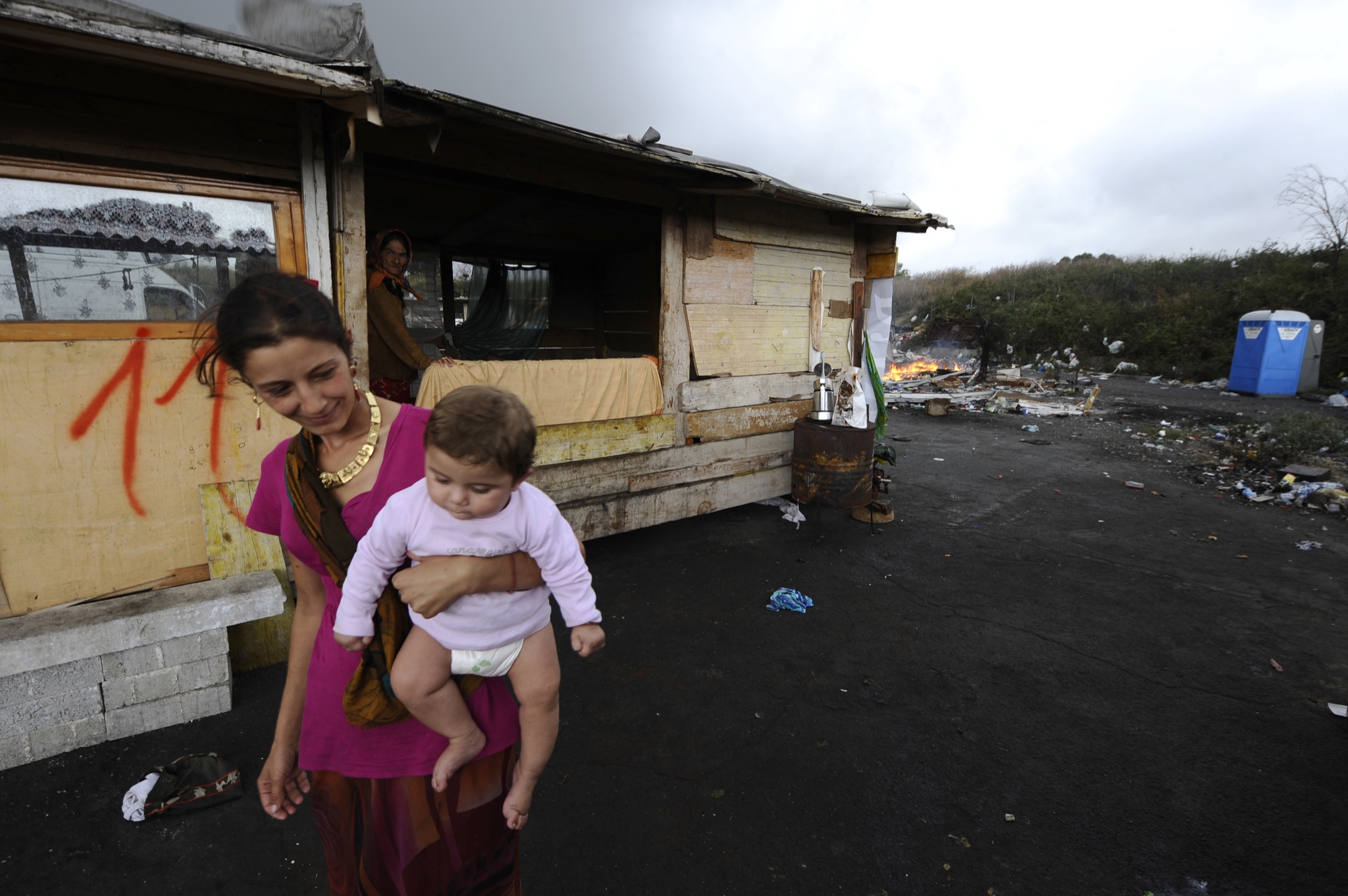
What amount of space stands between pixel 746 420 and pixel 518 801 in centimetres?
538

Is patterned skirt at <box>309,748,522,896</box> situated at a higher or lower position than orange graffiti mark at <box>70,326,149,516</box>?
lower

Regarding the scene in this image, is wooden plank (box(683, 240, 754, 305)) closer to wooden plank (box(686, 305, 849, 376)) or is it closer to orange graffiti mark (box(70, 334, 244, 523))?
wooden plank (box(686, 305, 849, 376))

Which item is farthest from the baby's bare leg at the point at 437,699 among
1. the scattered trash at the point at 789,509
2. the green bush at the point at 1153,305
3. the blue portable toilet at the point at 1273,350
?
the blue portable toilet at the point at 1273,350

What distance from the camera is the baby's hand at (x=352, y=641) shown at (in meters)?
1.26

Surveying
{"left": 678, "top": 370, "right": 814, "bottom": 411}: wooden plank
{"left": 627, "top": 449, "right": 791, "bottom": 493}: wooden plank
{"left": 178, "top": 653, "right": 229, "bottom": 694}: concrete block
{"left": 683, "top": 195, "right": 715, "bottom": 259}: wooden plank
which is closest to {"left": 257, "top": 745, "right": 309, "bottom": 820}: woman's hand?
{"left": 178, "top": 653, "right": 229, "bottom": 694}: concrete block

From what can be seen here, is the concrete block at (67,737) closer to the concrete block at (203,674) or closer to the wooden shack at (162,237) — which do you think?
the wooden shack at (162,237)

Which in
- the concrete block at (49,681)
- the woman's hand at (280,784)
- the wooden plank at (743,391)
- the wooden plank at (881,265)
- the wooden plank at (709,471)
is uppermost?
the wooden plank at (881,265)

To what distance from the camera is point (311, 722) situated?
4.57 feet

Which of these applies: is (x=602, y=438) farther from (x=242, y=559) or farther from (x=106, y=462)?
(x=106, y=462)

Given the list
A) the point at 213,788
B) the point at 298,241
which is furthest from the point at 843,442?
the point at 213,788

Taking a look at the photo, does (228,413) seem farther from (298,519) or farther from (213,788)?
(298,519)

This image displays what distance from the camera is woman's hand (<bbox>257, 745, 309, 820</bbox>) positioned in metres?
1.47

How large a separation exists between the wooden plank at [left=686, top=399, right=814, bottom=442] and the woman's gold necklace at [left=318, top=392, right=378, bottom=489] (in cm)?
478

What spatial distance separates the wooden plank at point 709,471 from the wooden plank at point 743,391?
2.04 ft
